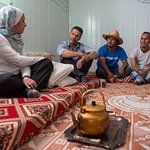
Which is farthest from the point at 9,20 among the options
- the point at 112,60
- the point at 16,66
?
the point at 112,60

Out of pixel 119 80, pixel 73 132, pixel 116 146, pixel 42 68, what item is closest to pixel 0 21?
pixel 42 68

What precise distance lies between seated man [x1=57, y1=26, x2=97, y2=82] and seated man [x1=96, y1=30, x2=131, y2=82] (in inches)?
16.3

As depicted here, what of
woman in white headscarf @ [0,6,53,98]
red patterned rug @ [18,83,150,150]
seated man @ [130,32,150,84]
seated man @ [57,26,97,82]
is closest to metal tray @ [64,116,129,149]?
red patterned rug @ [18,83,150,150]

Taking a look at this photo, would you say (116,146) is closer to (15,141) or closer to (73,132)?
(73,132)

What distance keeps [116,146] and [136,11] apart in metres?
3.44

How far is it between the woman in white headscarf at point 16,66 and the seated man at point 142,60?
1432 mm

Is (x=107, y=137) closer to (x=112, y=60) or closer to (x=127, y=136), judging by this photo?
(x=127, y=136)

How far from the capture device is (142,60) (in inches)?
118

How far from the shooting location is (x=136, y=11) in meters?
3.83

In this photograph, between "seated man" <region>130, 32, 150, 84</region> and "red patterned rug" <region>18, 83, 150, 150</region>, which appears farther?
"seated man" <region>130, 32, 150, 84</region>

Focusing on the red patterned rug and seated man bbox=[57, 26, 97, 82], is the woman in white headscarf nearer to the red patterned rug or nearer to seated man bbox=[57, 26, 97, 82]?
the red patterned rug

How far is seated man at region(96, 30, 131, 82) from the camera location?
299cm

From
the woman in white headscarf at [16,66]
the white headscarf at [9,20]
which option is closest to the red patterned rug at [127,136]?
the woman in white headscarf at [16,66]

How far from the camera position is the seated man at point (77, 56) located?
2.40 meters
